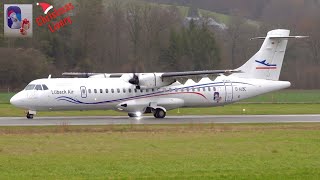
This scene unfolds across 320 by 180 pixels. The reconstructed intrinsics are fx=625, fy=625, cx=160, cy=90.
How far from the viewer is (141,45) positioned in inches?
2368

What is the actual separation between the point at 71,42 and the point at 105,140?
40.4 m

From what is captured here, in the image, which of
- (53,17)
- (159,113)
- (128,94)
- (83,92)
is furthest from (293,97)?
(83,92)

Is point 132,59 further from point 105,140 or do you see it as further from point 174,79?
point 105,140

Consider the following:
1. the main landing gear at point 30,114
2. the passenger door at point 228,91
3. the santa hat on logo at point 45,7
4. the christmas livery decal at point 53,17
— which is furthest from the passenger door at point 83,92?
the santa hat on logo at point 45,7

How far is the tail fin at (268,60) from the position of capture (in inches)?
1345

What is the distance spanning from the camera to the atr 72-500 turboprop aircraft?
31.4 m

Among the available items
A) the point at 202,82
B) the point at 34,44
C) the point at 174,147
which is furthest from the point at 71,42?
the point at 174,147

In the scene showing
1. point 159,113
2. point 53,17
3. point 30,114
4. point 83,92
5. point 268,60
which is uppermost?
point 53,17

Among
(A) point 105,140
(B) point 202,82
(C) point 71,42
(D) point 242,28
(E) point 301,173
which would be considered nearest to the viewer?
(E) point 301,173

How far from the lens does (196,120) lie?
31.1m

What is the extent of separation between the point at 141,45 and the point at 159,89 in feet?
90.4

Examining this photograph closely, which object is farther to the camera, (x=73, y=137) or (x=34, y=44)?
(x=34, y=44)

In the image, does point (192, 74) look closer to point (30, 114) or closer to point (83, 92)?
point (83, 92)

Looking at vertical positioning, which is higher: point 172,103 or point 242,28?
point 242,28
